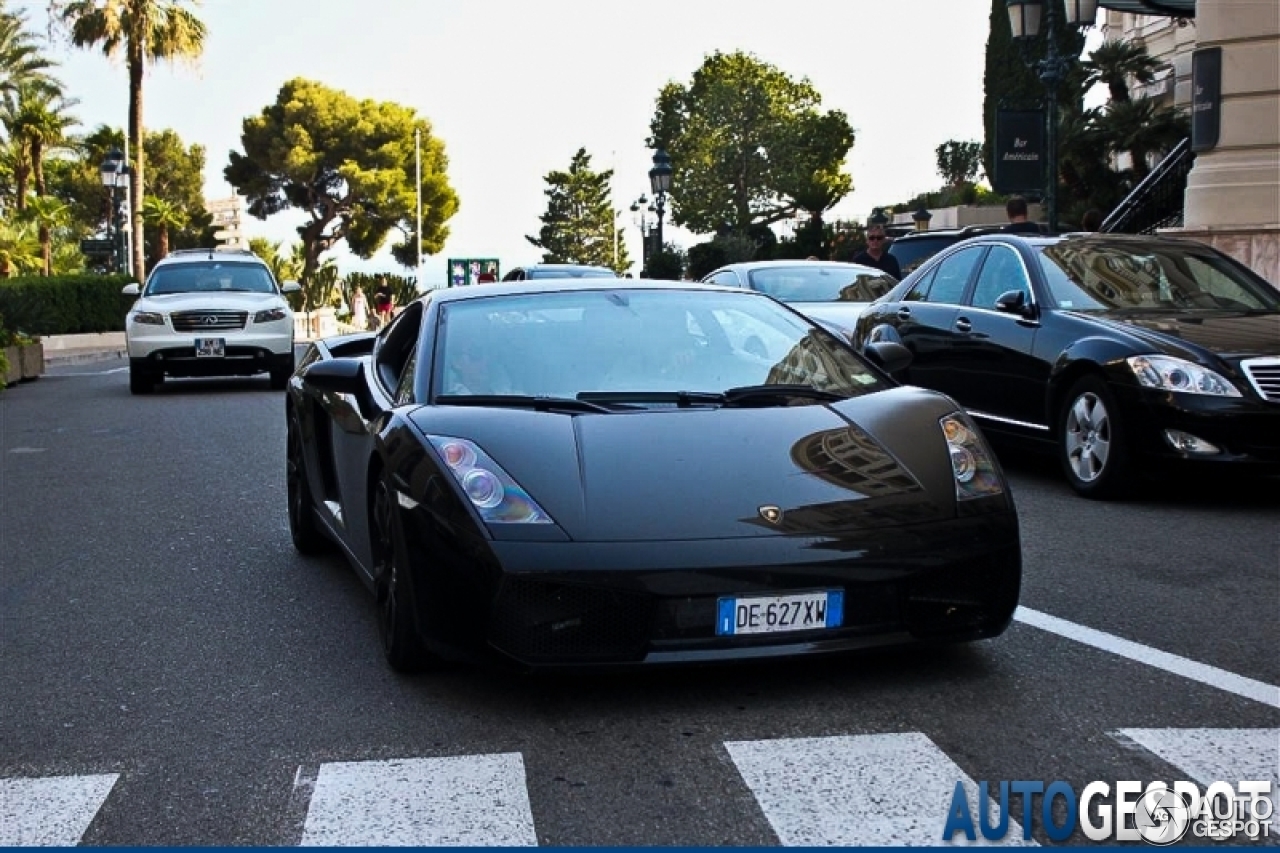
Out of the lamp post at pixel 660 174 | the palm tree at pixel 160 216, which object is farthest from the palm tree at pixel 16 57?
the lamp post at pixel 660 174

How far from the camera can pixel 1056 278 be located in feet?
31.4

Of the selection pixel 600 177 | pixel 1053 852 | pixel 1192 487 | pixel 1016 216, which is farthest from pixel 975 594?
pixel 600 177

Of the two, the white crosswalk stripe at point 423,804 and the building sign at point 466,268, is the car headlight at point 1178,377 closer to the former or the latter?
the white crosswalk stripe at point 423,804

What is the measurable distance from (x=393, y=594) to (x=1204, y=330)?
536cm

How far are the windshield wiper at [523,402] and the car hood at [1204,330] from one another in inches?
173

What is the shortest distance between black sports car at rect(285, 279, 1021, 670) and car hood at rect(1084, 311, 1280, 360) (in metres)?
3.38

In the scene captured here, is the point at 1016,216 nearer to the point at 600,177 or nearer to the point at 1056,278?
the point at 1056,278

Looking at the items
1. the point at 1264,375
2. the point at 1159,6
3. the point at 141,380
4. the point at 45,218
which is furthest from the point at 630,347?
the point at 45,218

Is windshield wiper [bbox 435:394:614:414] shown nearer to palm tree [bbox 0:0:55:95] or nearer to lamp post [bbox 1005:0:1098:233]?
lamp post [bbox 1005:0:1098:233]

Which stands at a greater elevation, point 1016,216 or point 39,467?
point 1016,216

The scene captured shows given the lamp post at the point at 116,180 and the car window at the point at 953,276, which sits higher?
the lamp post at the point at 116,180

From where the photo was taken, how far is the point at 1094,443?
881 centimetres

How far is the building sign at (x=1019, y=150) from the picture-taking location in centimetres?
2058

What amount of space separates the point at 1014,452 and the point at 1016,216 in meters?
4.67
